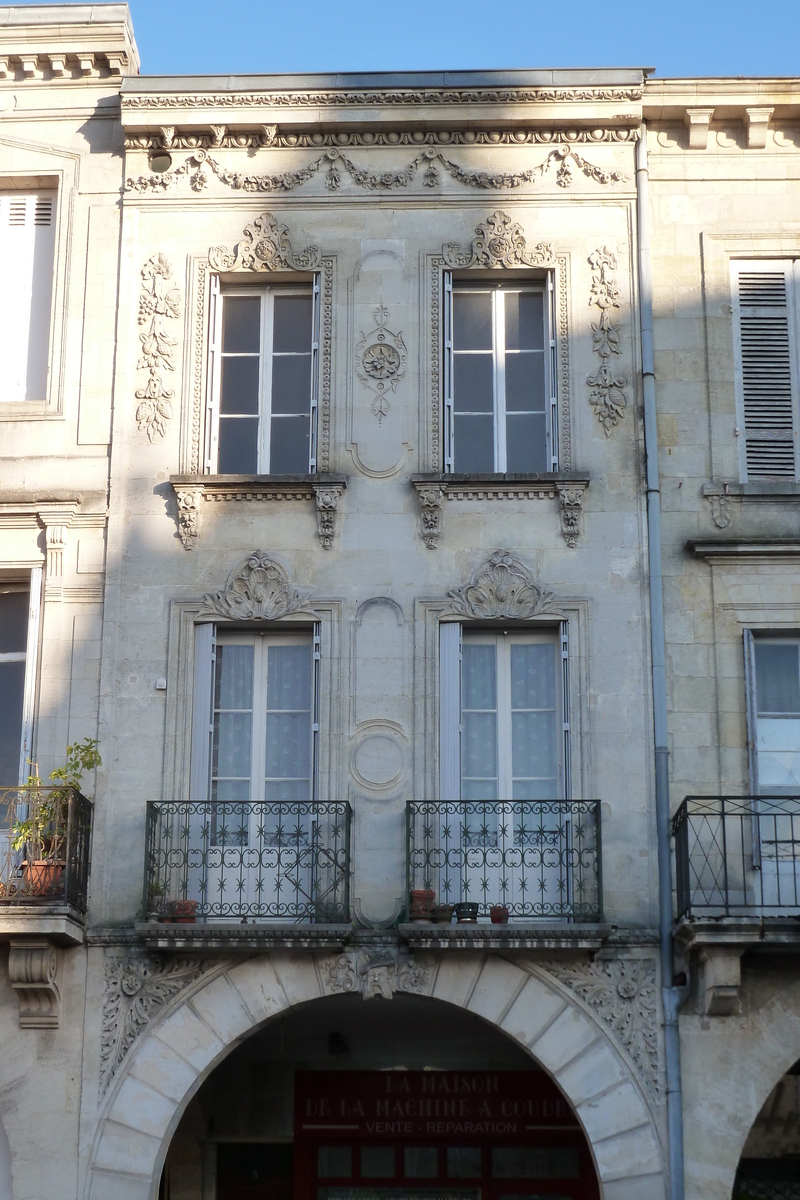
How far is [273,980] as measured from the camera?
14.2 metres

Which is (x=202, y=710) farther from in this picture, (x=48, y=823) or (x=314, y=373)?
(x=314, y=373)

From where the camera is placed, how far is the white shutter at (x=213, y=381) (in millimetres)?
15781

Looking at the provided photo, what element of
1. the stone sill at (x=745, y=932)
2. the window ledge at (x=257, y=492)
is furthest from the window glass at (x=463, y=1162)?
the window ledge at (x=257, y=492)

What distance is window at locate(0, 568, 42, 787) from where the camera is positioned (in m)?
15.1

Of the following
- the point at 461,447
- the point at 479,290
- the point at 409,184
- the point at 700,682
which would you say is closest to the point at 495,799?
the point at 700,682

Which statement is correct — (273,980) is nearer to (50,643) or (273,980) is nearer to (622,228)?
(50,643)

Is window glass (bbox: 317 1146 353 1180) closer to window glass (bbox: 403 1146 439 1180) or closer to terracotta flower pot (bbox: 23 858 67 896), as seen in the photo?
window glass (bbox: 403 1146 439 1180)

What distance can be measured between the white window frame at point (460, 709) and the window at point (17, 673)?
142 inches

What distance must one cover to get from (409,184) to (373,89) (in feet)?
3.12

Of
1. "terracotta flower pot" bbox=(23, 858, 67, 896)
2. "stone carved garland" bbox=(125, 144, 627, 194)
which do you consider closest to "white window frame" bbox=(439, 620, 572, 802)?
"terracotta flower pot" bbox=(23, 858, 67, 896)

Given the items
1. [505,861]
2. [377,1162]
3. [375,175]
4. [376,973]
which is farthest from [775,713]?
[375,175]

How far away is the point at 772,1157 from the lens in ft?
51.7

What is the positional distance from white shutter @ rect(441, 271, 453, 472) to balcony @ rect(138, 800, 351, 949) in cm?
348

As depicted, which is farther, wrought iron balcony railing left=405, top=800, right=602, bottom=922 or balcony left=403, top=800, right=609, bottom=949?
wrought iron balcony railing left=405, top=800, right=602, bottom=922
